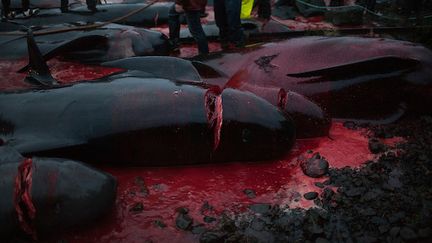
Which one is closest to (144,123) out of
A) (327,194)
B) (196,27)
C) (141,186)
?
(141,186)

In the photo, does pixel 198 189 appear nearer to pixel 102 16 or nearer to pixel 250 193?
pixel 250 193

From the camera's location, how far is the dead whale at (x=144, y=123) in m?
3.47

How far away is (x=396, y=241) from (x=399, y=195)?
22.0 inches

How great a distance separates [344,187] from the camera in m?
3.43

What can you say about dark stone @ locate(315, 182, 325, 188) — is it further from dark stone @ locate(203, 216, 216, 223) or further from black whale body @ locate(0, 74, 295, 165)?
dark stone @ locate(203, 216, 216, 223)

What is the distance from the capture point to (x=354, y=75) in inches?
181

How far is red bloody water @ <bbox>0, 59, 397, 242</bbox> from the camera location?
3.01 metres

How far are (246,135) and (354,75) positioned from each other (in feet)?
5.44

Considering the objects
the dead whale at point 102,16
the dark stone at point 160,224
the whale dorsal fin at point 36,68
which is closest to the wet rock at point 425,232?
the dark stone at point 160,224

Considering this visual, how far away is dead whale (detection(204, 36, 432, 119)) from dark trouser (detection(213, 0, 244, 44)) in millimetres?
2722

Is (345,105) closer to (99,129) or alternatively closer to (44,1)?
(99,129)

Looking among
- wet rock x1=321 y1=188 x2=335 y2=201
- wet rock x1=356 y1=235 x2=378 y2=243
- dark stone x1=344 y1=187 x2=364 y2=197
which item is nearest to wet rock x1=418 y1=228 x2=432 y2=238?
wet rock x1=356 y1=235 x2=378 y2=243

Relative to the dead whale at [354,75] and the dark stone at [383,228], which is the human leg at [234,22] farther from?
the dark stone at [383,228]

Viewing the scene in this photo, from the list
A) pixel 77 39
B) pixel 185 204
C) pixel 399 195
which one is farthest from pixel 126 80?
pixel 77 39
